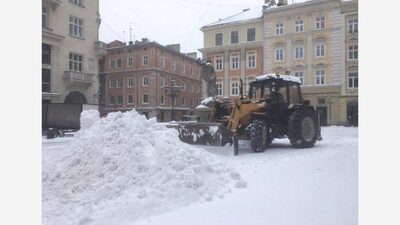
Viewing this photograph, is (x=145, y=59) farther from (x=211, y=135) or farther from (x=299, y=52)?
(x=211, y=135)

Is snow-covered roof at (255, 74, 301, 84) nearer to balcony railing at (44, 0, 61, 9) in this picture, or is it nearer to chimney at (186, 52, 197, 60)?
chimney at (186, 52, 197, 60)

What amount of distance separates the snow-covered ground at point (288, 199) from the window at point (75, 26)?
610 mm

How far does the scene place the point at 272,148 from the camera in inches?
149

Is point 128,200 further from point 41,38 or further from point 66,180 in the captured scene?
point 41,38

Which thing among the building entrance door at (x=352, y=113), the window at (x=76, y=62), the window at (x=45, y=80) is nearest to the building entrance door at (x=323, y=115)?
the building entrance door at (x=352, y=113)

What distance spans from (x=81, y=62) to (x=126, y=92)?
30 cm

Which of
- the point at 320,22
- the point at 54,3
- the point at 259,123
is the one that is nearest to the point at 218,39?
the point at 320,22

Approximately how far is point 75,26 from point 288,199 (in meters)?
1.48

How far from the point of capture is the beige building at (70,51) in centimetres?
189

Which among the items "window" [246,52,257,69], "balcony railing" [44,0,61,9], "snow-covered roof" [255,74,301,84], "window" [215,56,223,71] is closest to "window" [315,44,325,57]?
"snow-covered roof" [255,74,301,84]

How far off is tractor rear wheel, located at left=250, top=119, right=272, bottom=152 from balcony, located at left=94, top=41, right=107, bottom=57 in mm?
1914

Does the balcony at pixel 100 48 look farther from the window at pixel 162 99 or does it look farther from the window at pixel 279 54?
the window at pixel 279 54

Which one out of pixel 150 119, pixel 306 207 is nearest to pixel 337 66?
pixel 306 207

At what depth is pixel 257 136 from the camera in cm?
355
